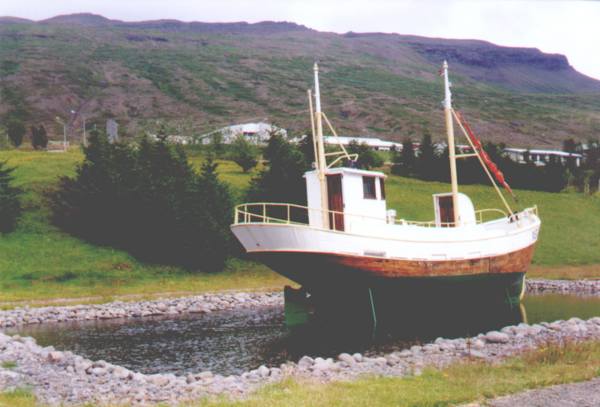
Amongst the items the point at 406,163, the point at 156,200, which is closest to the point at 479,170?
the point at 406,163

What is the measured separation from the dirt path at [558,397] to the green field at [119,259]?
29.8m

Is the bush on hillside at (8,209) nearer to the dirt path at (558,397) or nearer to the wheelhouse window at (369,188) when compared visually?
the wheelhouse window at (369,188)

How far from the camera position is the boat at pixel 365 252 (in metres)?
26.8

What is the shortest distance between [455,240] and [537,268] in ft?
79.8

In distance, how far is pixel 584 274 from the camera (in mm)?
48031

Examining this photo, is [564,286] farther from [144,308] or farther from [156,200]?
[156,200]

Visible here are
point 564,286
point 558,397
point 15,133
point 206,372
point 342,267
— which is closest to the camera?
point 558,397

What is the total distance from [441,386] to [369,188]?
17205mm

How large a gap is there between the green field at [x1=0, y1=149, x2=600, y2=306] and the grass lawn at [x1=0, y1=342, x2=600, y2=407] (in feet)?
87.2

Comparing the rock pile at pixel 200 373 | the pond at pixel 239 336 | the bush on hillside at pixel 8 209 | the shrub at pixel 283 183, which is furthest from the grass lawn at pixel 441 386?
the bush on hillside at pixel 8 209

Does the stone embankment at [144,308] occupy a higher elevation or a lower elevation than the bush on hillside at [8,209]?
lower

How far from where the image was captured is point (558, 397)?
12.1 metres

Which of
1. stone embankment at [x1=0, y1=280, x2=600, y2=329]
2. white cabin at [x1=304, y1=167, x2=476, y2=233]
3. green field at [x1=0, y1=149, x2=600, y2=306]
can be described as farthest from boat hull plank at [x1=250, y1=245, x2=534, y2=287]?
green field at [x1=0, y1=149, x2=600, y2=306]

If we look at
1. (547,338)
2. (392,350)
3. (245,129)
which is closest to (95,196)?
(392,350)
